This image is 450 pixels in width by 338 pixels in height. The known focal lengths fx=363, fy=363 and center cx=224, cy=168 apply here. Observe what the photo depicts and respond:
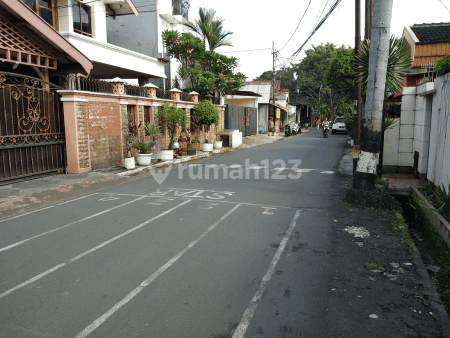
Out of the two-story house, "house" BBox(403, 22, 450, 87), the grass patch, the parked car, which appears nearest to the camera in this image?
the grass patch

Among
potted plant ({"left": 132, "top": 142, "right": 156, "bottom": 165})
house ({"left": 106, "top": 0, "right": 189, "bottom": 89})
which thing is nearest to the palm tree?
house ({"left": 106, "top": 0, "right": 189, "bottom": 89})

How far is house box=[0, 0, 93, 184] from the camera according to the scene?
10.2 meters

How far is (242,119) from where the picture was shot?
3222 centimetres

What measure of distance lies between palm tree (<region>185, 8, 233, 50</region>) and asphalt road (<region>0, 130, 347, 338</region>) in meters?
20.5

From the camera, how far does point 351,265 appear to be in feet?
16.2

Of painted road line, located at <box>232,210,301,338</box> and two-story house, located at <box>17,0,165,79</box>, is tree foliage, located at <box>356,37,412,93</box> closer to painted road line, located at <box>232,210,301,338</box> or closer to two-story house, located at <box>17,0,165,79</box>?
painted road line, located at <box>232,210,301,338</box>

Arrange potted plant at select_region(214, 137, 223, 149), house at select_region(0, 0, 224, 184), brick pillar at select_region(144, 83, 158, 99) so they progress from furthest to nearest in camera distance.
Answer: potted plant at select_region(214, 137, 223, 149), brick pillar at select_region(144, 83, 158, 99), house at select_region(0, 0, 224, 184)

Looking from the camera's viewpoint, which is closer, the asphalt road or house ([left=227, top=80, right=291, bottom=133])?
the asphalt road

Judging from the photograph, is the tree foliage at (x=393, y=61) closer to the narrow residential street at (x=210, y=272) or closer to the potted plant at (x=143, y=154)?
the narrow residential street at (x=210, y=272)

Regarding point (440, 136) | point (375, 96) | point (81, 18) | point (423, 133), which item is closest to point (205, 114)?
point (81, 18)

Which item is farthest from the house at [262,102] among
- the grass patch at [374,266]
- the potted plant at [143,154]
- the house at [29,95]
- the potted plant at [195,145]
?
the grass patch at [374,266]

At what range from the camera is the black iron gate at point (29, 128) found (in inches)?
402

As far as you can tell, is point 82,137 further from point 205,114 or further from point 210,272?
point 205,114

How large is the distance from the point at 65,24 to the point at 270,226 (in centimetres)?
1425
